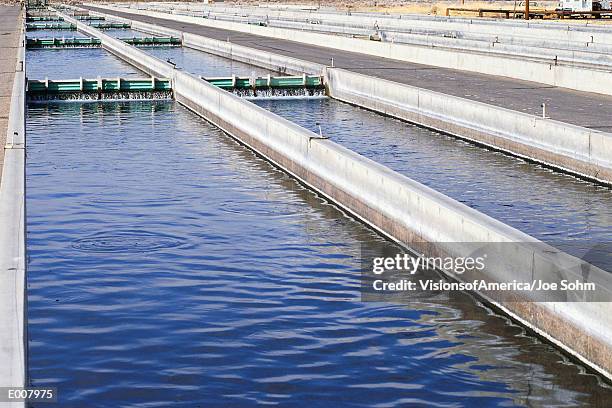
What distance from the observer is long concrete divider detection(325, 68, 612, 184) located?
2811cm

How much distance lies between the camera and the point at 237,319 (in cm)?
1648

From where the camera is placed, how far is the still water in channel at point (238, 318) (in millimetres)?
13852

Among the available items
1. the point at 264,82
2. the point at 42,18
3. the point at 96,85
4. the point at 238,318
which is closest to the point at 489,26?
the point at 264,82

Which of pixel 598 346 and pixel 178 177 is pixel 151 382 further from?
pixel 178 177

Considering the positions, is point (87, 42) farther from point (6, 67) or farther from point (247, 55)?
point (6, 67)

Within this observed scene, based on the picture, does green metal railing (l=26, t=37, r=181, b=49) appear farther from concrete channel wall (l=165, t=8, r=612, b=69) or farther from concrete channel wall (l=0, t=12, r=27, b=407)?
concrete channel wall (l=0, t=12, r=27, b=407)

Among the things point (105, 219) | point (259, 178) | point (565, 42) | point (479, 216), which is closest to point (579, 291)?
point (479, 216)

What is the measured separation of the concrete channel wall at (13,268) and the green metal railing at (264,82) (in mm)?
20178

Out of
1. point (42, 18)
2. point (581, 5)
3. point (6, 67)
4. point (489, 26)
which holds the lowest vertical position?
point (6, 67)

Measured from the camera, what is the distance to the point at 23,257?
16.3m

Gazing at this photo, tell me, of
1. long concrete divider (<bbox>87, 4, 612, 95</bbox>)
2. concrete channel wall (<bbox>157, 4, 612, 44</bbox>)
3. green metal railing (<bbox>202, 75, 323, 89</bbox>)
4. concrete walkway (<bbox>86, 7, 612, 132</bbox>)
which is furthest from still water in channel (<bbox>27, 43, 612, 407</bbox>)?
concrete channel wall (<bbox>157, 4, 612, 44</bbox>)

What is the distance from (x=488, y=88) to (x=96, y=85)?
48.2ft

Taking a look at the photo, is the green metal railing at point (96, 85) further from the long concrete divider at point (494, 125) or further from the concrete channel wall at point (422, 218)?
the concrete channel wall at point (422, 218)

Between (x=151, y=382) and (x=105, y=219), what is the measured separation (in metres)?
9.50
